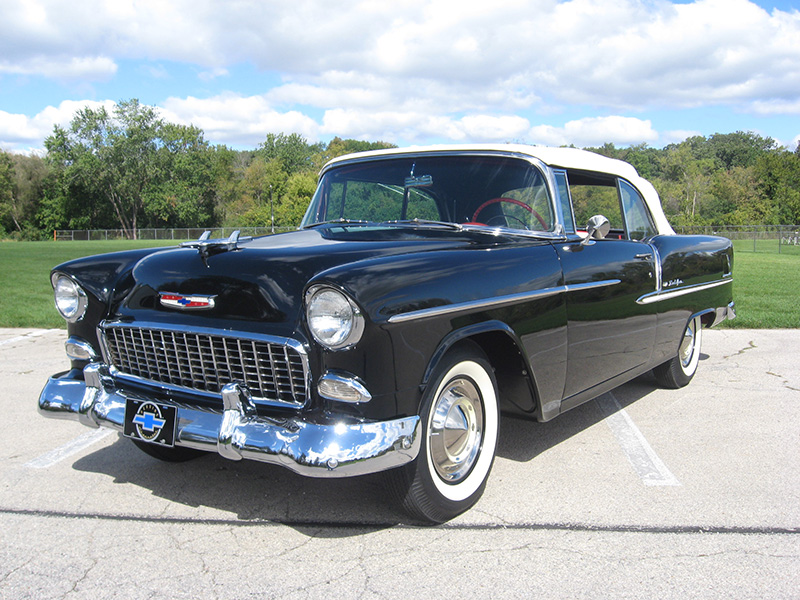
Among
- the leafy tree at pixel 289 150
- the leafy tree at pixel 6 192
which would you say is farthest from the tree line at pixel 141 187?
the leafy tree at pixel 289 150

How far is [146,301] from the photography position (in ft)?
10.0

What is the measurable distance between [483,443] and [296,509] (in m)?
0.92

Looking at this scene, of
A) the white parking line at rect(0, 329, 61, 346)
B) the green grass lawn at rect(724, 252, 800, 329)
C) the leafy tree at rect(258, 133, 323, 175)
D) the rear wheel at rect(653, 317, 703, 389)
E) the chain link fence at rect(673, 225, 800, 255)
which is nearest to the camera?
the rear wheel at rect(653, 317, 703, 389)

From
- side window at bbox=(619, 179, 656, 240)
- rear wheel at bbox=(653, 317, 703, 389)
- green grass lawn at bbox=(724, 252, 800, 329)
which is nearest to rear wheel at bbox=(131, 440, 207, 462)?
side window at bbox=(619, 179, 656, 240)

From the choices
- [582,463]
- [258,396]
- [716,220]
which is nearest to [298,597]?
[258,396]

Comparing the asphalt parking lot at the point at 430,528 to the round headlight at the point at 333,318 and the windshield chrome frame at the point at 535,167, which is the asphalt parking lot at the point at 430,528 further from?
the windshield chrome frame at the point at 535,167

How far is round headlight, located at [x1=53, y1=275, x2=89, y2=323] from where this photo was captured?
3.40m

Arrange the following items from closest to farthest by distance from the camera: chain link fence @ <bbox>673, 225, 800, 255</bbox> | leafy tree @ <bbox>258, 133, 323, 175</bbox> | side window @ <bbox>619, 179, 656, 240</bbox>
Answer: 1. side window @ <bbox>619, 179, 656, 240</bbox>
2. chain link fence @ <bbox>673, 225, 800, 255</bbox>
3. leafy tree @ <bbox>258, 133, 323, 175</bbox>

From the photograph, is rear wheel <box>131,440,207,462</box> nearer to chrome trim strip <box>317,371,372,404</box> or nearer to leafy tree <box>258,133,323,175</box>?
chrome trim strip <box>317,371,372,404</box>

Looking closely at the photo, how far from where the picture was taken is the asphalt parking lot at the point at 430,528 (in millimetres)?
2473

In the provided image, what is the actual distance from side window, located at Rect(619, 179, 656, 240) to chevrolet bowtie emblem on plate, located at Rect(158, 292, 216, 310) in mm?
2948

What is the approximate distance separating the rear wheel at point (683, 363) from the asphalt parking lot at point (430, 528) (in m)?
0.86

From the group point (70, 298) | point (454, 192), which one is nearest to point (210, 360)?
point (70, 298)

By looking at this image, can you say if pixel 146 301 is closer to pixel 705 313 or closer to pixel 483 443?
pixel 483 443
